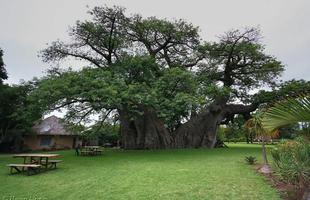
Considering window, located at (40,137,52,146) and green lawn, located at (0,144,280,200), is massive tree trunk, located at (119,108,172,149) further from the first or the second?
green lawn, located at (0,144,280,200)

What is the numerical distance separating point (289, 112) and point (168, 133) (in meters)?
20.4

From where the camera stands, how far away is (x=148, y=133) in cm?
2277

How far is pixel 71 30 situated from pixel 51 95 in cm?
781

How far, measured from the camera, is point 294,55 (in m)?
17.0

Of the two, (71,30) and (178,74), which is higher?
(71,30)

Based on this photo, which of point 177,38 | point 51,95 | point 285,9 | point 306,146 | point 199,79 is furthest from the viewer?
point 177,38

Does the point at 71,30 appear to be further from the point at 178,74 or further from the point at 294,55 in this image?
the point at 294,55

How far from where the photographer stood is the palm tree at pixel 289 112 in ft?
9.80

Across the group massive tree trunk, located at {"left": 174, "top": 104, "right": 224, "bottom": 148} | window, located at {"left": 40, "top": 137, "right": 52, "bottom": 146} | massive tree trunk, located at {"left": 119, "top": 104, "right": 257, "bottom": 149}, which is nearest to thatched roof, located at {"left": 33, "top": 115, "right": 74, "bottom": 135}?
window, located at {"left": 40, "top": 137, "right": 52, "bottom": 146}

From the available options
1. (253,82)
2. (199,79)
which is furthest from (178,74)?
(253,82)

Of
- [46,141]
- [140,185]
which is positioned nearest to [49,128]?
[46,141]

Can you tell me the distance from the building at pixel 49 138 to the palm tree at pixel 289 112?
25179mm

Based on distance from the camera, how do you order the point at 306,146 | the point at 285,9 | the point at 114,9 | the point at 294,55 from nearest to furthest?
the point at 306,146
the point at 285,9
the point at 294,55
the point at 114,9

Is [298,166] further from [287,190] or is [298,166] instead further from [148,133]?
[148,133]
